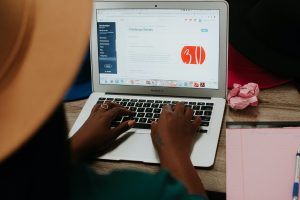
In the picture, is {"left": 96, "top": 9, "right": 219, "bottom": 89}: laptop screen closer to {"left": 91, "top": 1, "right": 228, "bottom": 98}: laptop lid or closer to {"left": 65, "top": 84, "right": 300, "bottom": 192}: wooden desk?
{"left": 91, "top": 1, "right": 228, "bottom": 98}: laptop lid

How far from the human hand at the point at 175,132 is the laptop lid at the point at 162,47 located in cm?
12

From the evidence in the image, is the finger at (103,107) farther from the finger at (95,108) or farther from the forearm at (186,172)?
the forearm at (186,172)

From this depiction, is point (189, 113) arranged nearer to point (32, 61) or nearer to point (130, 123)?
point (130, 123)

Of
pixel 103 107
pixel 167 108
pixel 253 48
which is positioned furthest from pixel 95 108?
pixel 253 48

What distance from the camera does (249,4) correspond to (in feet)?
3.66

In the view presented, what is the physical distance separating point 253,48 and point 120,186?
2.17 ft

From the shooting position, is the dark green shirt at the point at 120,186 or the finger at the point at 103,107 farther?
the finger at the point at 103,107

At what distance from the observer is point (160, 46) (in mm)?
1069

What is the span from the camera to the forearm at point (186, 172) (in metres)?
0.79

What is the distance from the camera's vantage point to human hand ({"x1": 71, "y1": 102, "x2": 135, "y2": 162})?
3.03 feet

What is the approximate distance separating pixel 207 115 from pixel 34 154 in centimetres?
58

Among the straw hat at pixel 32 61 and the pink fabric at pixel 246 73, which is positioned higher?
the straw hat at pixel 32 61

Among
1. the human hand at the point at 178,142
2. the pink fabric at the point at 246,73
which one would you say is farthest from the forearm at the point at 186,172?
the pink fabric at the point at 246,73

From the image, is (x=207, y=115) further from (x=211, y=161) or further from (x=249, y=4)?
(x=249, y=4)
